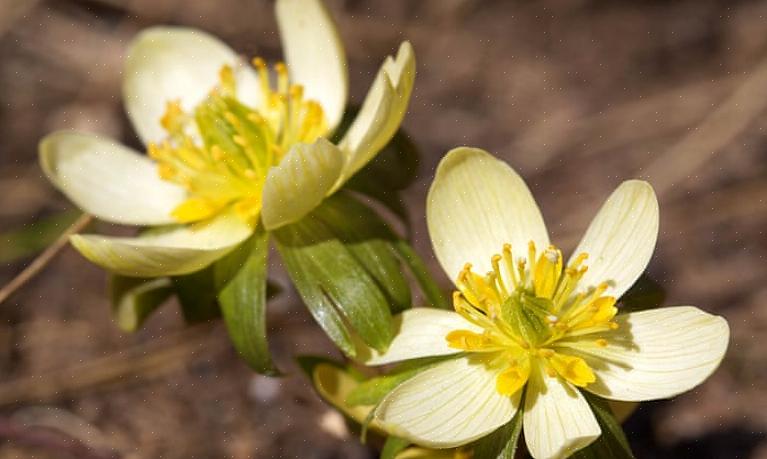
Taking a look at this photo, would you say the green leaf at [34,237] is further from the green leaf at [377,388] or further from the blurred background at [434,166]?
the green leaf at [377,388]

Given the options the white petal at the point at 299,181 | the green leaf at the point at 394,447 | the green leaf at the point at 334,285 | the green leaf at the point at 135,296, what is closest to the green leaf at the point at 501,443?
the green leaf at the point at 394,447

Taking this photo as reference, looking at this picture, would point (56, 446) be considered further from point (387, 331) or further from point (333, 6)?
point (333, 6)

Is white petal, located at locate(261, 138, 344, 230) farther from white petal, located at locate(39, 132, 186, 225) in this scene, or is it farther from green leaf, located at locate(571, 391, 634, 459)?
green leaf, located at locate(571, 391, 634, 459)

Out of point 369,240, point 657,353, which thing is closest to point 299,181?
point 369,240

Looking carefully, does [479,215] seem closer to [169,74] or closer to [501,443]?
[501,443]

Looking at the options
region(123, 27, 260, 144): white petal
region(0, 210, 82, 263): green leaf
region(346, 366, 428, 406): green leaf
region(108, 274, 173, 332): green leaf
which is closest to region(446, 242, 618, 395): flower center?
region(346, 366, 428, 406): green leaf
